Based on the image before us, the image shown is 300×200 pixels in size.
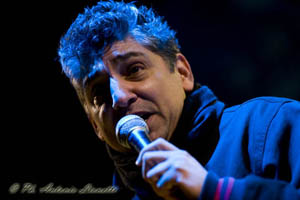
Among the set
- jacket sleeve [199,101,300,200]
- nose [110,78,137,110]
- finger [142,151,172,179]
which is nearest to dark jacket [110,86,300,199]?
jacket sleeve [199,101,300,200]

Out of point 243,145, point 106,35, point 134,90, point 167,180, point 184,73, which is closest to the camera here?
point 167,180

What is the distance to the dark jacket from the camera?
722 mm

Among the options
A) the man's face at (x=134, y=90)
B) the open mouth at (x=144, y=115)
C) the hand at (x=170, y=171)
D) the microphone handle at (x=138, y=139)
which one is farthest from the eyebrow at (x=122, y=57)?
the hand at (x=170, y=171)

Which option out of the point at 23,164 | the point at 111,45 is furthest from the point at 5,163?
the point at 111,45

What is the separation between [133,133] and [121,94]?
283mm

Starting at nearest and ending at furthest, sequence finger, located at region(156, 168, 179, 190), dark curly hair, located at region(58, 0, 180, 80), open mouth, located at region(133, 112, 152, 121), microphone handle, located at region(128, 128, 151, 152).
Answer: finger, located at region(156, 168, 179, 190)
microphone handle, located at region(128, 128, 151, 152)
open mouth, located at region(133, 112, 152, 121)
dark curly hair, located at region(58, 0, 180, 80)

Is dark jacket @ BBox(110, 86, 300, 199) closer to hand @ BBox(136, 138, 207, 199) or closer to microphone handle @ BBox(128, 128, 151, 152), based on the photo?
hand @ BBox(136, 138, 207, 199)

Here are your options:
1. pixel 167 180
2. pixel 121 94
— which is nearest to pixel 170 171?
pixel 167 180

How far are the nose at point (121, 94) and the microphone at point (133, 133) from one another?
133mm

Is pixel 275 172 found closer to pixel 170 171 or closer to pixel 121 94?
pixel 170 171

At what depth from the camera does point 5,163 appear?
Answer: 2.13 meters

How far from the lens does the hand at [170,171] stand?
0.70 metres

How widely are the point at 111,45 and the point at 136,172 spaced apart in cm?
53

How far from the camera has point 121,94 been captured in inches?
45.4
